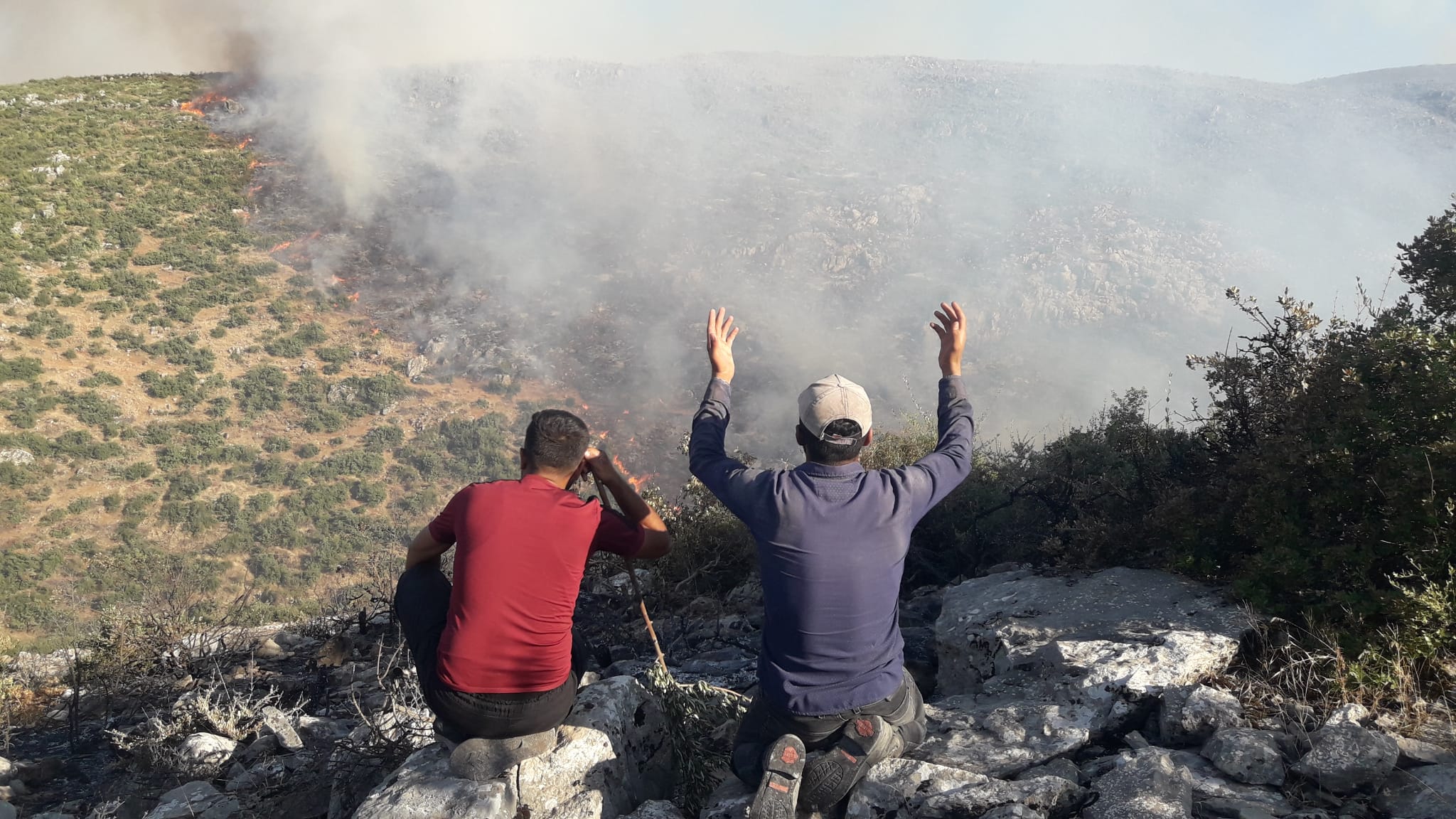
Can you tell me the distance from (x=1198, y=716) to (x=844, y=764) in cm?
131

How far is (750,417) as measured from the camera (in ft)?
66.5

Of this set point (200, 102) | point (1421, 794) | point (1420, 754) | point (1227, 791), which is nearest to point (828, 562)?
point (1227, 791)

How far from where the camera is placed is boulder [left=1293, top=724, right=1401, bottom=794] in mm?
2354

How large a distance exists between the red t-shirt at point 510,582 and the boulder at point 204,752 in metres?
2.03

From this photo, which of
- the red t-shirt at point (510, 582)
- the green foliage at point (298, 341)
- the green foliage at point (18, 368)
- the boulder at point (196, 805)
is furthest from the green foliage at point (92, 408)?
the red t-shirt at point (510, 582)

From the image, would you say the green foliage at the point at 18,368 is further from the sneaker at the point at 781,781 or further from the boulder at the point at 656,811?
the sneaker at the point at 781,781

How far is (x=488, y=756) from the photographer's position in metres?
2.55

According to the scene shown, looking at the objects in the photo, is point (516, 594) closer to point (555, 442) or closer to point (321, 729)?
point (555, 442)

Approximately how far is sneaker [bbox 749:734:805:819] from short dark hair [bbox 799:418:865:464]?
2.63 ft

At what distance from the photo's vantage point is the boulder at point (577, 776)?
2.47 metres

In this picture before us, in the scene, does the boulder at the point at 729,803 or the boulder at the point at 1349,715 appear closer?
the boulder at the point at 729,803

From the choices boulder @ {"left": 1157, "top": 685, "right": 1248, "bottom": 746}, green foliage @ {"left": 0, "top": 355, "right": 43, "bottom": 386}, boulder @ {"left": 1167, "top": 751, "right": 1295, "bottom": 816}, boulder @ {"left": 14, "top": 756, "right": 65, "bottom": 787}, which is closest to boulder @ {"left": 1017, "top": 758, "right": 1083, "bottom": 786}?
boulder @ {"left": 1167, "top": 751, "right": 1295, "bottom": 816}

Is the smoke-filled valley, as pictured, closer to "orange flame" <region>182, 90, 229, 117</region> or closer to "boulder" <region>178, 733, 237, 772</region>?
"orange flame" <region>182, 90, 229, 117</region>

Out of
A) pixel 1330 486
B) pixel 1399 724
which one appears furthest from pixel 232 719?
pixel 1330 486
